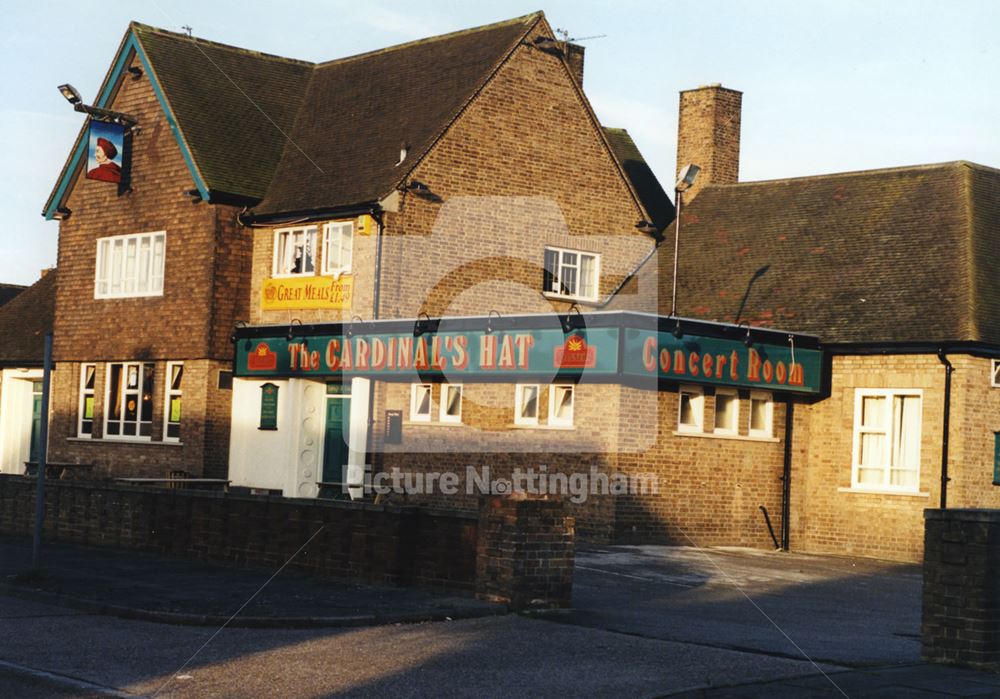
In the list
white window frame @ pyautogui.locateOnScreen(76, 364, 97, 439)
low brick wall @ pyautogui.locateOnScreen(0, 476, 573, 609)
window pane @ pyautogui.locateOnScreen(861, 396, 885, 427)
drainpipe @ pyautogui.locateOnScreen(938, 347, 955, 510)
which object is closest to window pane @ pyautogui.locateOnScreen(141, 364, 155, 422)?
white window frame @ pyautogui.locateOnScreen(76, 364, 97, 439)

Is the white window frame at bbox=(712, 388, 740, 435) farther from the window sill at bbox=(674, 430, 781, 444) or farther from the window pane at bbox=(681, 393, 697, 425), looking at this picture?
the window pane at bbox=(681, 393, 697, 425)

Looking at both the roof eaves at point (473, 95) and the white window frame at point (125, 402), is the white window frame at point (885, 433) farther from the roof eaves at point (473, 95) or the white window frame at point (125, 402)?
the white window frame at point (125, 402)

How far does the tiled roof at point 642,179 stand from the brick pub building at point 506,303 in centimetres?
323

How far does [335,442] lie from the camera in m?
29.6

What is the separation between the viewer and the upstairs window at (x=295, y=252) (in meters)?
30.3

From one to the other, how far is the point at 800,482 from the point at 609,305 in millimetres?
6614

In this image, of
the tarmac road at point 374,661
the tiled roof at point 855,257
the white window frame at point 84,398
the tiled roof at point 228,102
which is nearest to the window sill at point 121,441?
the white window frame at point 84,398

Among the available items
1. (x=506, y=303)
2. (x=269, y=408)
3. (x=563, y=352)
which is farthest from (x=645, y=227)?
(x=269, y=408)

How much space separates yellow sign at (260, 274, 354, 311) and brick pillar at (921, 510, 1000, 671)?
724 inches

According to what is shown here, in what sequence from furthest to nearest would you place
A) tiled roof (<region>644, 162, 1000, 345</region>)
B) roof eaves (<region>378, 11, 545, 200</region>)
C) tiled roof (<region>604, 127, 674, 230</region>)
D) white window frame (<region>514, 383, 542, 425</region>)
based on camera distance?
tiled roof (<region>604, 127, 674, 230</region>), roof eaves (<region>378, 11, 545, 200</region>), tiled roof (<region>644, 162, 1000, 345</region>), white window frame (<region>514, 383, 542, 425</region>)

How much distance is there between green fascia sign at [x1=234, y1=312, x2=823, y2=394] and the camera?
24094 mm

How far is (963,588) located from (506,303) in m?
19.1

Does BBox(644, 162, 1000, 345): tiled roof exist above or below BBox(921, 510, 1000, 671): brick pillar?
above

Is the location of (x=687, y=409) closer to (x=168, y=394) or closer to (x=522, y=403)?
(x=522, y=403)
